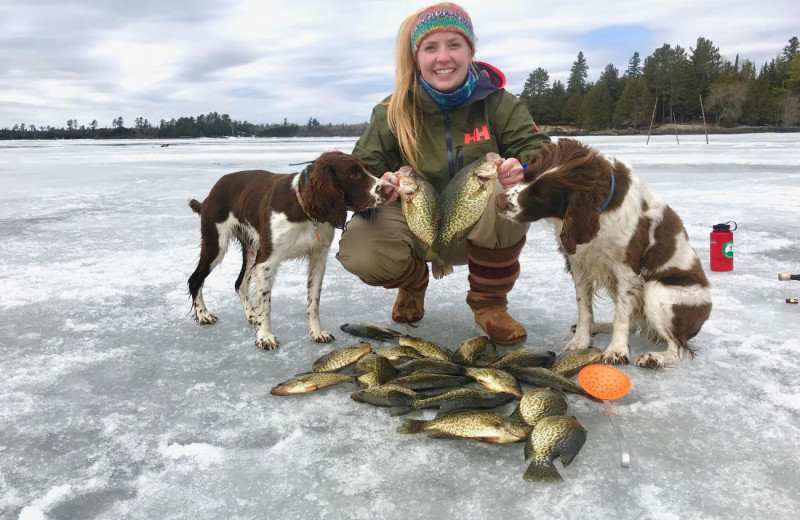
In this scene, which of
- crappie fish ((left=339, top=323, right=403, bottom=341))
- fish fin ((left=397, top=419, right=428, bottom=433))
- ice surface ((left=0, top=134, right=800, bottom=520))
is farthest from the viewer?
crappie fish ((left=339, top=323, right=403, bottom=341))

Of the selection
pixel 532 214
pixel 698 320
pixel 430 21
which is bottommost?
pixel 698 320

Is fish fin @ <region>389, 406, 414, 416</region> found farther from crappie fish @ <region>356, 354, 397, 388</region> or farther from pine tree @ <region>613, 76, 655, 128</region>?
pine tree @ <region>613, 76, 655, 128</region>

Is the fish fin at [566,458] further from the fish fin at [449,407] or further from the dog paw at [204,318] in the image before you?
the dog paw at [204,318]

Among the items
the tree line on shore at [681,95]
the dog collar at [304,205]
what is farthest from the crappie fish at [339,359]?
the tree line on shore at [681,95]

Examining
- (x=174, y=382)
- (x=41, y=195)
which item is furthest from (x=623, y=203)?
(x=41, y=195)

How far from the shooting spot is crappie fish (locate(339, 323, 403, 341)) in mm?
3809

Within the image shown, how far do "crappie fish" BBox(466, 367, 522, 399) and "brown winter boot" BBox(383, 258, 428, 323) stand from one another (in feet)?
4.06

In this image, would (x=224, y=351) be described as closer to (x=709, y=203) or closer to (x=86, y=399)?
(x=86, y=399)

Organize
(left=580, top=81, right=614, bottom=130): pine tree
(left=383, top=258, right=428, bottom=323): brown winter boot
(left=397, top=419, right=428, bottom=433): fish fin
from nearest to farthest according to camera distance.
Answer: (left=397, top=419, right=428, bottom=433): fish fin
(left=383, top=258, right=428, bottom=323): brown winter boot
(left=580, top=81, right=614, bottom=130): pine tree

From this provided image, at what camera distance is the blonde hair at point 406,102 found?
392cm

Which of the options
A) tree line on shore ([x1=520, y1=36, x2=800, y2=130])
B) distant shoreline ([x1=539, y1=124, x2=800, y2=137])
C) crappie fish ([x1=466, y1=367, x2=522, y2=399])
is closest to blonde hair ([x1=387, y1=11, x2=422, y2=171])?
crappie fish ([x1=466, y1=367, x2=522, y2=399])

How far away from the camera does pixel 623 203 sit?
326 centimetres

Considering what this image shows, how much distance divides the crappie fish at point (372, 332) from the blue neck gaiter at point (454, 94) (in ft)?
4.98

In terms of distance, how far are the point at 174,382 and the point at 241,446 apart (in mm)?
883
